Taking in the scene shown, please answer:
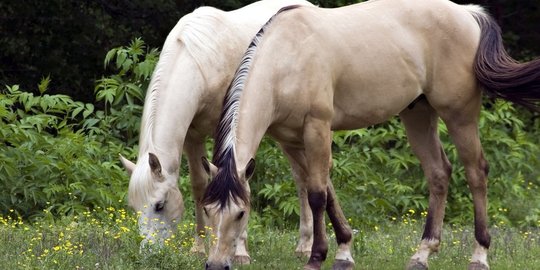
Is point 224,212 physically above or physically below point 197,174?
above

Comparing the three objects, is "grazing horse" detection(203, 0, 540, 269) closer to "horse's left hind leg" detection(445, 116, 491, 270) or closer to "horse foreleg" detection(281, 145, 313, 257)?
"horse's left hind leg" detection(445, 116, 491, 270)

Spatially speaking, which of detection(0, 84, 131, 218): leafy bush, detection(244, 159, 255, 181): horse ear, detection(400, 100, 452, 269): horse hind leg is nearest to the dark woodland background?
detection(0, 84, 131, 218): leafy bush

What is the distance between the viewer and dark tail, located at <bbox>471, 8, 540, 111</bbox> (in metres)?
7.50

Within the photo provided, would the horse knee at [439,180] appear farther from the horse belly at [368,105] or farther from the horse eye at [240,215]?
the horse eye at [240,215]

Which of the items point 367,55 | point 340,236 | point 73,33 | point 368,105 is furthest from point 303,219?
point 73,33

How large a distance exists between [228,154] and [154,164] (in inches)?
33.0

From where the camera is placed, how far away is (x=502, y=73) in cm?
750

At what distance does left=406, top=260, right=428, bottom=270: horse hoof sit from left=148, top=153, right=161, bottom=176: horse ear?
6.05 ft

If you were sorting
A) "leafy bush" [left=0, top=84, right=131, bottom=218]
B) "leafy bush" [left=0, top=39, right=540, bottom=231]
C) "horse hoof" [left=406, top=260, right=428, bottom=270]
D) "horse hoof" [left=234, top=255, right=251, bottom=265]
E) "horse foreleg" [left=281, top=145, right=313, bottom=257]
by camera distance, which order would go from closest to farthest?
"horse hoof" [left=406, top=260, right=428, bottom=270]
"horse hoof" [left=234, top=255, right=251, bottom=265]
"horse foreleg" [left=281, top=145, right=313, bottom=257]
"leafy bush" [left=0, top=84, right=131, bottom=218]
"leafy bush" [left=0, top=39, right=540, bottom=231]

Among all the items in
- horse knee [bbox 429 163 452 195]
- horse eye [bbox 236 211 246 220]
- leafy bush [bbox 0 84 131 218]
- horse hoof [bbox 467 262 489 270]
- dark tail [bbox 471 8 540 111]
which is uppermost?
horse eye [bbox 236 211 246 220]

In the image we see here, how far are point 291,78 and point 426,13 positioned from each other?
133 centimetres

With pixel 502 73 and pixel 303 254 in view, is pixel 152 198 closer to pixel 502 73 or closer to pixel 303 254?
pixel 303 254

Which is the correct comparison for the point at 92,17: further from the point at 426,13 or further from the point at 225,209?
the point at 225,209

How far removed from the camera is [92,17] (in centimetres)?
1402
